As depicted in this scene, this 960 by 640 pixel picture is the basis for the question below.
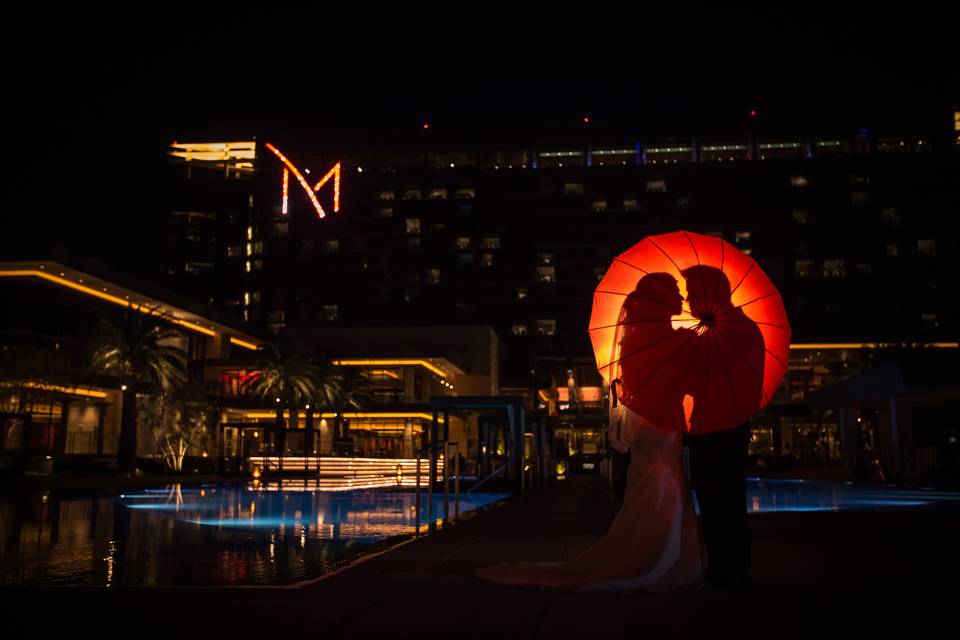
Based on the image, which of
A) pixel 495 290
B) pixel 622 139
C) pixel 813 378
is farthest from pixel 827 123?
pixel 495 290

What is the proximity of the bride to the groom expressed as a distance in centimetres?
12

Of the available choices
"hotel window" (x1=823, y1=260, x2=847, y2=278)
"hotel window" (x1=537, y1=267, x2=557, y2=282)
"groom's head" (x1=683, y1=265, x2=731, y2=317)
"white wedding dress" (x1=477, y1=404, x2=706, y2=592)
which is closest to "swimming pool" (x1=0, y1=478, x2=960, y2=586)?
"white wedding dress" (x1=477, y1=404, x2=706, y2=592)

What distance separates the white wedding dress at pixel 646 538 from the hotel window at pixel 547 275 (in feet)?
310

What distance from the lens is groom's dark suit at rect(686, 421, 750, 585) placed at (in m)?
6.96

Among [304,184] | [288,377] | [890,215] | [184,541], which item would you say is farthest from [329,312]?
[184,541]

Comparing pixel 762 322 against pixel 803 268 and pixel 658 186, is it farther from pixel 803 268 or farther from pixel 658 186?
pixel 658 186

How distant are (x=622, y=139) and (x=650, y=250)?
102m

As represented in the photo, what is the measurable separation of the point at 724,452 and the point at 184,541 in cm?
760

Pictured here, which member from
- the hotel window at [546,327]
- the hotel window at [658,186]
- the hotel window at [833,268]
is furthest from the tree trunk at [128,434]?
the hotel window at [833,268]

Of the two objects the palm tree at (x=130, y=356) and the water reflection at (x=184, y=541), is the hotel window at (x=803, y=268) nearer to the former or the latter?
the palm tree at (x=130, y=356)

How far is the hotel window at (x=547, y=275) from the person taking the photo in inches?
3999

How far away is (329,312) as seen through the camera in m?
103

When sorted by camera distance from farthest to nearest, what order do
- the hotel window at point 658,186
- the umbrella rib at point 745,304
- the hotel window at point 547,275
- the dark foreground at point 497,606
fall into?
the hotel window at point 547,275, the hotel window at point 658,186, the umbrella rib at point 745,304, the dark foreground at point 497,606

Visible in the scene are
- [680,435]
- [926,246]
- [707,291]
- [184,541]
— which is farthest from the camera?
[926,246]
